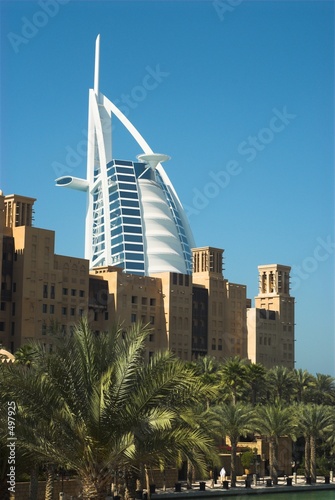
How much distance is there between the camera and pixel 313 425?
67.2m

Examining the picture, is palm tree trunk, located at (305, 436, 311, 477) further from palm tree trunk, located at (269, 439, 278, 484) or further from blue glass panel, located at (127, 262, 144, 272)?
blue glass panel, located at (127, 262, 144, 272)

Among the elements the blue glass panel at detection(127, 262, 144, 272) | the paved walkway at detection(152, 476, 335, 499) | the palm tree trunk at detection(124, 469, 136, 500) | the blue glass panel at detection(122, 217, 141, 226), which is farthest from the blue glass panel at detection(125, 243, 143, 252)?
the palm tree trunk at detection(124, 469, 136, 500)

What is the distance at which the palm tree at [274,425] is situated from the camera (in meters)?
63.4

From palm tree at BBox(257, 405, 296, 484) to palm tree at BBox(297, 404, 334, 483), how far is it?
Answer: 6.78ft

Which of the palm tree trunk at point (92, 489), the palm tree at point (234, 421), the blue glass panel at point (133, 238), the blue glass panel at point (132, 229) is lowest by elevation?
the palm tree trunk at point (92, 489)

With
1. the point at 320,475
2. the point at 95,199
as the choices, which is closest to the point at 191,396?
the point at 320,475

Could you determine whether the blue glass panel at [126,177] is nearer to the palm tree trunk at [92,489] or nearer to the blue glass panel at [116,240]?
the blue glass panel at [116,240]

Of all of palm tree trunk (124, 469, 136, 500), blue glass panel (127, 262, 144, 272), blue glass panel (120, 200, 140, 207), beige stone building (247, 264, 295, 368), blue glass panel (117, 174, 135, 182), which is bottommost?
palm tree trunk (124, 469, 136, 500)

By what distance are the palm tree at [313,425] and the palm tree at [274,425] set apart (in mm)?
2067

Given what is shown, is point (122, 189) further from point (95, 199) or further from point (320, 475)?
point (320, 475)

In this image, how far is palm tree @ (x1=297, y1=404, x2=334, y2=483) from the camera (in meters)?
67.1

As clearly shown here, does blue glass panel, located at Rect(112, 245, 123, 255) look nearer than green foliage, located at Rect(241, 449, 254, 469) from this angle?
No

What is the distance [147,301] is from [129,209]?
2319 inches

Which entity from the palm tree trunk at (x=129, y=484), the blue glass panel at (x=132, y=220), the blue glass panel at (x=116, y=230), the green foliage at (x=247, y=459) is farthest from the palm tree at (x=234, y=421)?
the blue glass panel at (x=116, y=230)
